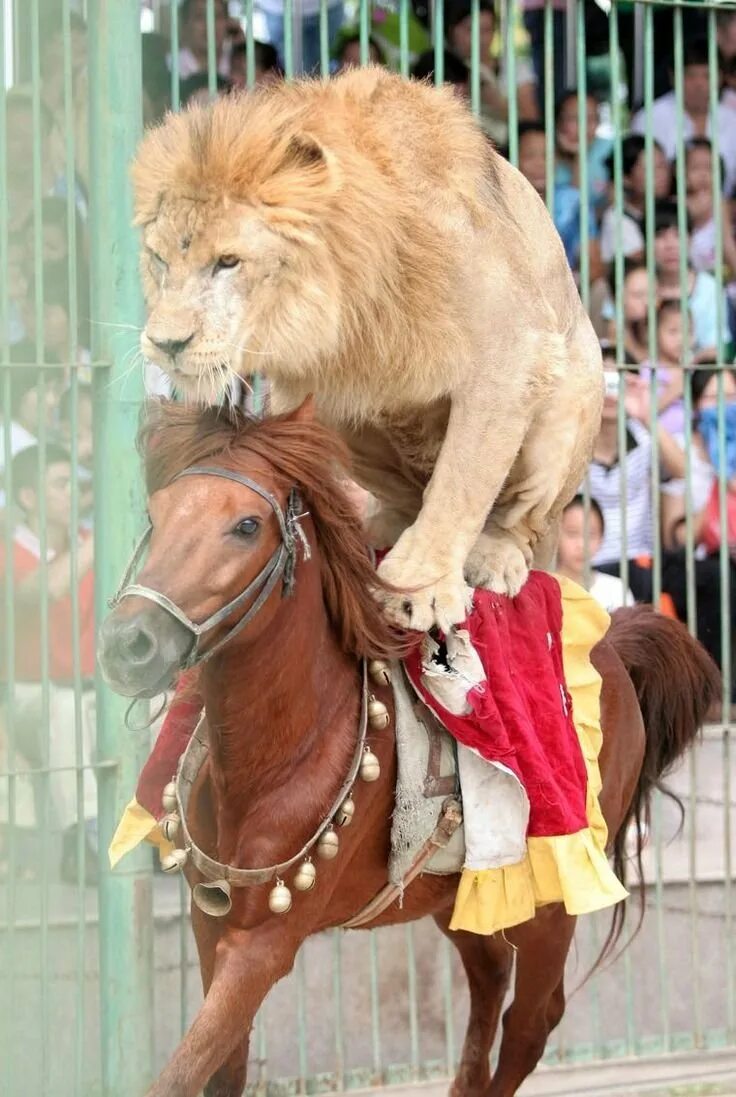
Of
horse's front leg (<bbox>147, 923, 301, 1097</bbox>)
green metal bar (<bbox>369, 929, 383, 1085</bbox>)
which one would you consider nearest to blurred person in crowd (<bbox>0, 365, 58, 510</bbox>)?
horse's front leg (<bbox>147, 923, 301, 1097</bbox>)

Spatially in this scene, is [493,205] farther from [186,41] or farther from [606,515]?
[606,515]

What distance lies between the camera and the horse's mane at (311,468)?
97.6 inches

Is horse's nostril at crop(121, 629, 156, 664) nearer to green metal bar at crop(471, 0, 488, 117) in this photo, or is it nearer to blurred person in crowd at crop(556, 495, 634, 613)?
green metal bar at crop(471, 0, 488, 117)

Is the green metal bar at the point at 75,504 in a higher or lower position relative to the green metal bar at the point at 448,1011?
higher

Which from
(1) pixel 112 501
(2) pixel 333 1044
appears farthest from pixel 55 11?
(2) pixel 333 1044

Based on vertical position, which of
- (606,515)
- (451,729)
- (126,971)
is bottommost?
(126,971)

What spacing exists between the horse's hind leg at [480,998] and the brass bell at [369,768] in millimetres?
996

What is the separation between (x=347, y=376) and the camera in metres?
2.78

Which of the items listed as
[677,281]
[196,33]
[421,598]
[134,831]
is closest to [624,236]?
[677,281]

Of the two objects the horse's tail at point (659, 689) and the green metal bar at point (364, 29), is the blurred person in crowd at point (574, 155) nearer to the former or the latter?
the green metal bar at point (364, 29)

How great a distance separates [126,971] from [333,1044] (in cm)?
85

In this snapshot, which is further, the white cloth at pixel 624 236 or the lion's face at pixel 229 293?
the white cloth at pixel 624 236

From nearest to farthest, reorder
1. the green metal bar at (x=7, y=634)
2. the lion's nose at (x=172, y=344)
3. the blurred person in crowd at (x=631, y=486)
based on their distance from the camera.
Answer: the lion's nose at (x=172, y=344) → the green metal bar at (x=7, y=634) → the blurred person in crowd at (x=631, y=486)

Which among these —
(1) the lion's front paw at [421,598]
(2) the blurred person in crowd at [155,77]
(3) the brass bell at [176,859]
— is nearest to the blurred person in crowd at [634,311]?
(2) the blurred person in crowd at [155,77]
